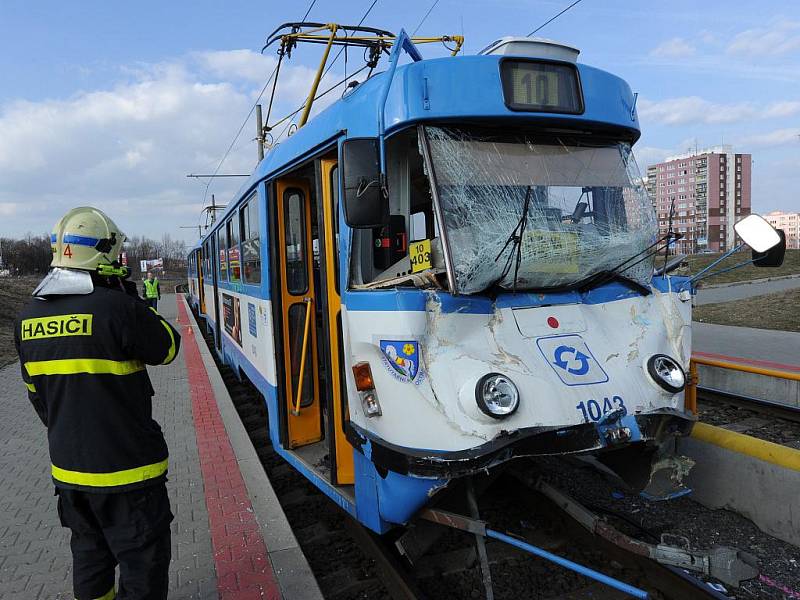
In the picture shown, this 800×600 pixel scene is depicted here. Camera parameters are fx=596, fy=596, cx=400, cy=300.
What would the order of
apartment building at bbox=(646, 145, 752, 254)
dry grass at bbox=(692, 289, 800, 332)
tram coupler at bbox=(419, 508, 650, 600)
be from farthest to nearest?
apartment building at bbox=(646, 145, 752, 254) → dry grass at bbox=(692, 289, 800, 332) → tram coupler at bbox=(419, 508, 650, 600)

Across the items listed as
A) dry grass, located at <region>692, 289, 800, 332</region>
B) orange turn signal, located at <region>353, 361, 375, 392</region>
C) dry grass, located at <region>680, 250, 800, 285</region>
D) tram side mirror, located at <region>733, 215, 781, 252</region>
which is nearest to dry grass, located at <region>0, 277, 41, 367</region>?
orange turn signal, located at <region>353, 361, 375, 392</region>

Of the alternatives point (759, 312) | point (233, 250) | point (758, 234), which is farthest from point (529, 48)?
point (759, 312)

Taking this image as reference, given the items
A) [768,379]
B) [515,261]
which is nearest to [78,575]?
[515,261]

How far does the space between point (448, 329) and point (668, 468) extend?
1.64m

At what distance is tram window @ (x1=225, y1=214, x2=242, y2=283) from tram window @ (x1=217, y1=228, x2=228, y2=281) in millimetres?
454

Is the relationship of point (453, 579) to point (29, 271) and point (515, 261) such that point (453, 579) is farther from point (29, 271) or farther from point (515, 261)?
point (29, 271)

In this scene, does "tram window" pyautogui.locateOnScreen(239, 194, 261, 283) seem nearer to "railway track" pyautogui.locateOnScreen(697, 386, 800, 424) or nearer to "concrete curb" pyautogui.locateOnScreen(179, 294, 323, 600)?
"concrete curb" pyautogui.locateOnScreen(179, 294, 323, 600)

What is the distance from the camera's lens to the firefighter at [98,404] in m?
2.52

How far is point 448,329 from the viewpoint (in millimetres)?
3102

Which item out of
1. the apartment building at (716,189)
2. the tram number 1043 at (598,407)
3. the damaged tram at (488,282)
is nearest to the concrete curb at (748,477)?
the damaged tram at (488,282)

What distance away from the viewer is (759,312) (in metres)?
14.9

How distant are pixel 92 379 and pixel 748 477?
14.6 ft

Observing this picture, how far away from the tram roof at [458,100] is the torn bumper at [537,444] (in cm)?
170

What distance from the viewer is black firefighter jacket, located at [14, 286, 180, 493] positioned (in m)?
2.51
